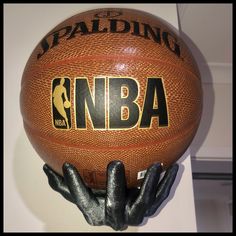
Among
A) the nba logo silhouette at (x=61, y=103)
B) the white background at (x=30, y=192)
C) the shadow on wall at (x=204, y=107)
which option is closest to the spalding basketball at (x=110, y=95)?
the nba logo silhouette at (x=61, y=103)

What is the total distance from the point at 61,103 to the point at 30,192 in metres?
0.46

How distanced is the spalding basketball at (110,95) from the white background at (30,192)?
32 cm

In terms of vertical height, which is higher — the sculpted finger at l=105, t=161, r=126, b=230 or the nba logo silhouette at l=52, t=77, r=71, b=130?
the nba logo silhouette at l=52, t=77, r=71, b=130

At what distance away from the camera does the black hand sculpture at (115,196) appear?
0.57 meters

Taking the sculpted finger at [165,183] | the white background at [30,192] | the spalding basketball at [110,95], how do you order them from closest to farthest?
the spalding basketball at [110,95], the sculpted finger at [165,183], the white background at [30,192]

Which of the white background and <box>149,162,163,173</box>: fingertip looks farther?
the white background

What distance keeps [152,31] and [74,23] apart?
0.52 feet

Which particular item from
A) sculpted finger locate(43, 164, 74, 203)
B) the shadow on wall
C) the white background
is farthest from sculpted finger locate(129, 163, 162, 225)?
the shadow on wall

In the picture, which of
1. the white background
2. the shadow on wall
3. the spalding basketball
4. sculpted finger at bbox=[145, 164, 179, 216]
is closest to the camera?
the spalding basketball

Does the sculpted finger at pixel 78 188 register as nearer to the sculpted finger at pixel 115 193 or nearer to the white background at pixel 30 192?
the sculpted finger at pixel 115 193

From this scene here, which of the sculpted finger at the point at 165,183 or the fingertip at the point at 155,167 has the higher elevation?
the fingertip at the point at 155,167

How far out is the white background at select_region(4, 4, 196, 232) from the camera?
2.83 feet

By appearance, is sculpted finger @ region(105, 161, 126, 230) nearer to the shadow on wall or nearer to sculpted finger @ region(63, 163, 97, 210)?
sculpted finger @ region(63, 163, 97, 210)

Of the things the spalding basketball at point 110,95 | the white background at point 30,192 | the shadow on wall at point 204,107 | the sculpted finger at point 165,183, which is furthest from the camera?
the shadow on wall at point 204,107
